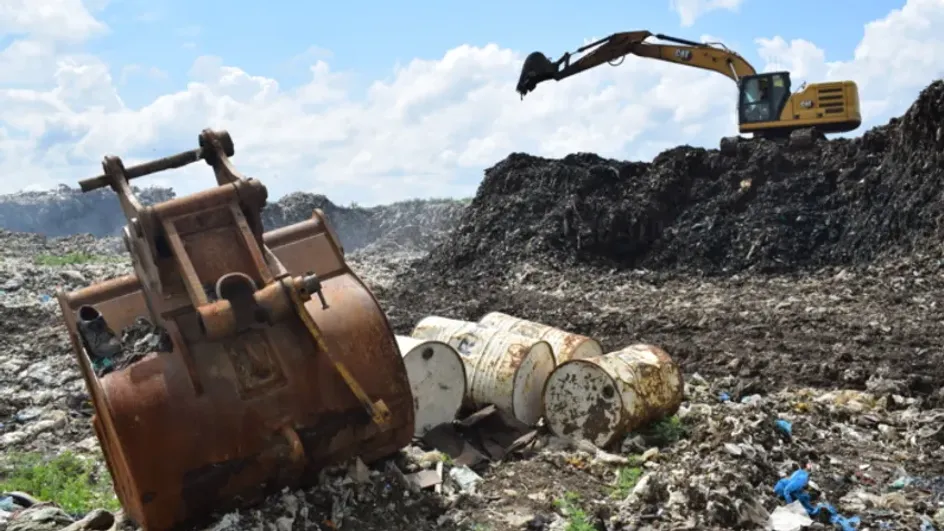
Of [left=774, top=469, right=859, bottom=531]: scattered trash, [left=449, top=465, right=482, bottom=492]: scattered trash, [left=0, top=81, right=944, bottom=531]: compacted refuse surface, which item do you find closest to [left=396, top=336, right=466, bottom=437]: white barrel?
[left=0, top=81, right=944, bottom=531]: compacted refuse surface

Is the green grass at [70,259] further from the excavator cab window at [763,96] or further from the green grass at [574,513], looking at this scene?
the green grass at [574,513]

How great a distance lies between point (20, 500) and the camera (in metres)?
5.04

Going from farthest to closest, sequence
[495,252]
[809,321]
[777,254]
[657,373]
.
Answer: [495,252], [777,254], [809,321], [657,373]

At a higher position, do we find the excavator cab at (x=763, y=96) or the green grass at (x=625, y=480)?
the excavator cab at (x=763, y=96)

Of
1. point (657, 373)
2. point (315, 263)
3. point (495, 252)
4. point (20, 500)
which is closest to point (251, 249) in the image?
point (315, 263)

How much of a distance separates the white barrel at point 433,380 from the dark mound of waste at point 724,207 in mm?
7671

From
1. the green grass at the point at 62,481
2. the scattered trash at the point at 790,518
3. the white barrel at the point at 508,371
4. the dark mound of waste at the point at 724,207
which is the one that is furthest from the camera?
the dark mound of waste at the point at 724,207

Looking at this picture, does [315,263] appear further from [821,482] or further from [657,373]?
[821,482]

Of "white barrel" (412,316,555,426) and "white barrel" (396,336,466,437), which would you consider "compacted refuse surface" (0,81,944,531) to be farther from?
"white barrel" (396,336,466,437)

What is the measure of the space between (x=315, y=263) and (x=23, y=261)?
549 inches

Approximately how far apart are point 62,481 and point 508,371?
300 centimetres

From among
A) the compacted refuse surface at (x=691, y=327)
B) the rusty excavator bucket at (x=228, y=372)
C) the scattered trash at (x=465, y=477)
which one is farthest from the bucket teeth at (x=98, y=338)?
the scattered trash at (x=465, y=477)

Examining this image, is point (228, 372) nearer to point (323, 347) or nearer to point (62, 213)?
point (323, 347)

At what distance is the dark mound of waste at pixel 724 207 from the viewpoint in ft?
39.2
